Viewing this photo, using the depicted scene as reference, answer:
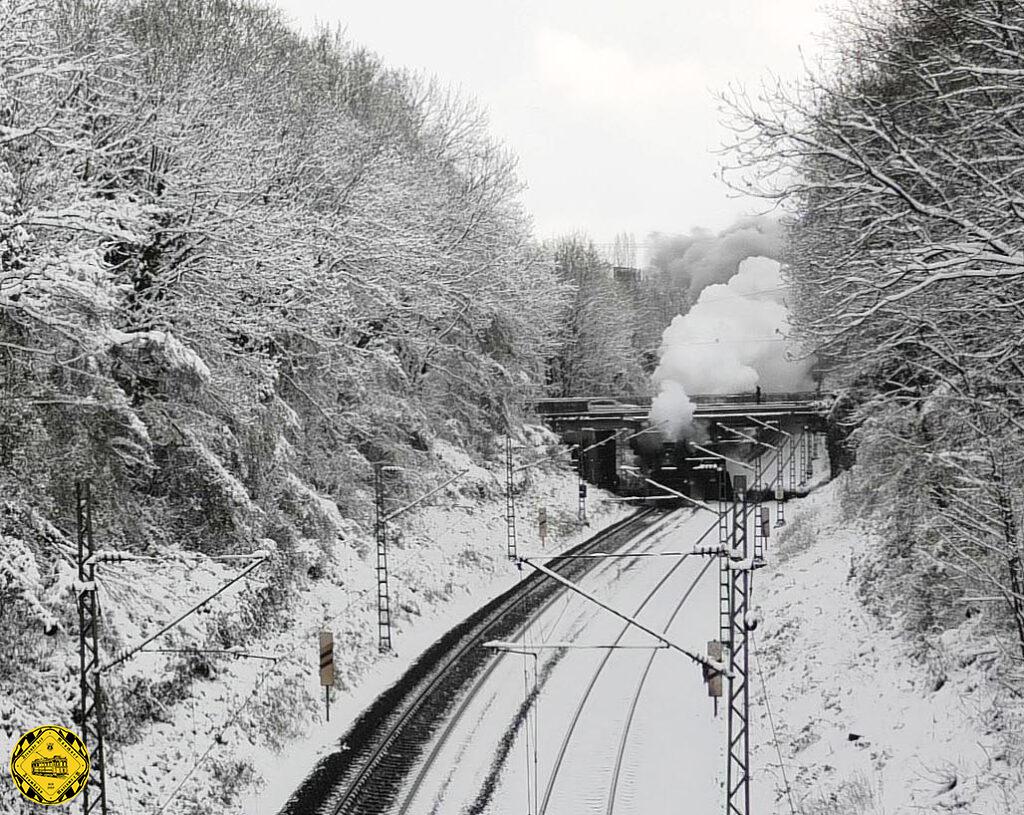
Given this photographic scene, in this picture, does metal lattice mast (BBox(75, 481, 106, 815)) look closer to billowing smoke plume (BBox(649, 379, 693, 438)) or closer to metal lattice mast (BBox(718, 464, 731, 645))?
metal lattice mast (BBox(718, 464, 731, 645))

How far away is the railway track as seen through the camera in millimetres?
16156

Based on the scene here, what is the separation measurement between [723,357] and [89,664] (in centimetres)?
4181

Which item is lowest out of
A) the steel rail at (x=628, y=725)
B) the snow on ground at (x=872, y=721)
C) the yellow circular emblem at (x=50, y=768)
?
the steel rail at (x=628, y=725)

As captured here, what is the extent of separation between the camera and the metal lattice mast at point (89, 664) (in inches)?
452

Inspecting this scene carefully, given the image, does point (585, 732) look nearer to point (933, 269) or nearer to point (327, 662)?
point (327, 662)

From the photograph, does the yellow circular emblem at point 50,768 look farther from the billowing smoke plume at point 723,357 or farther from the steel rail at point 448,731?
the billowing smoke plume at point 723,357

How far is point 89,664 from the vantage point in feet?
44.2

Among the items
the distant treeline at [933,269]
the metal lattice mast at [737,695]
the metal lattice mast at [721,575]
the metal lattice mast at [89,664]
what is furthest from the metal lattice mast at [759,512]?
the metal lattice mast at [89,664]

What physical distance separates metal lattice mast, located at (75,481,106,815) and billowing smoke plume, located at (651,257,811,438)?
33043 millimetres

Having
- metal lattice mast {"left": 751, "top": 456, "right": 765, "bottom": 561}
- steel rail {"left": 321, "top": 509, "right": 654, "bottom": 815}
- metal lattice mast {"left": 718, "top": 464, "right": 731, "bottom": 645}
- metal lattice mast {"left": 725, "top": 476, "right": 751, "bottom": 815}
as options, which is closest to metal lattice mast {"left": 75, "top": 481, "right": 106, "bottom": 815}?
steel rail {"left": 321, "top": 509, "right": 654, "bottom": 815}

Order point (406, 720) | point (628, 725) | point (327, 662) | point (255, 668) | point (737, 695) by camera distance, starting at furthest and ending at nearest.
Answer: point (255, 668) → point (327, 662) → point (406, 720) → point (628, 725) → point (737, 695)

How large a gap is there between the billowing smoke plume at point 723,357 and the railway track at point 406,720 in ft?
65.3

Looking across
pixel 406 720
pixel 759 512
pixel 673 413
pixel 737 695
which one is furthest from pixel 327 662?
pixel 673 413

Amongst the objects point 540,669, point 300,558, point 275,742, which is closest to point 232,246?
point 300,558
